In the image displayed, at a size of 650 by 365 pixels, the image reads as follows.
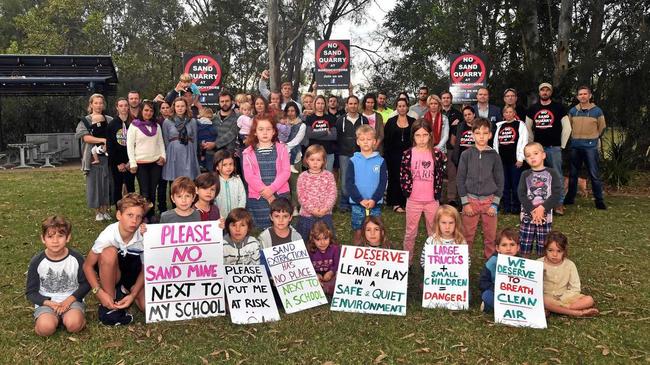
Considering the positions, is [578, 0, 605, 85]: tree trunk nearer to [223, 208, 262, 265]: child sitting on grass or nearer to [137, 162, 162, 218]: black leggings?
[137, 162, 162, 218]: black leggings

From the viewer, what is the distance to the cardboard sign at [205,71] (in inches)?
542

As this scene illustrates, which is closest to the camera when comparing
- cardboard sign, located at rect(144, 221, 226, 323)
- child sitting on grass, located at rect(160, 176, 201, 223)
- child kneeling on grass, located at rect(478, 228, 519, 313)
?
cardboard sign, located at rect(144, 221, 226, 323)

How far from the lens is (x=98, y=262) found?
464 centimetres

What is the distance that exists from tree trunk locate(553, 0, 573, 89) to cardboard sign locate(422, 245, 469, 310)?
35.1 feet

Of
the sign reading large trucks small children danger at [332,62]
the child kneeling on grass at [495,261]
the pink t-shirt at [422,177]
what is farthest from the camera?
the sign reading large trucks small children danger at [332,62]

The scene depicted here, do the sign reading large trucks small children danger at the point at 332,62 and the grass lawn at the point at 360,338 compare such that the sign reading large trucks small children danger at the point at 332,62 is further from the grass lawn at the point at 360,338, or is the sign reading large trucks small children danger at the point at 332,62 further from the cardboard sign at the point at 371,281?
the cardboard sign at the point at 371,281

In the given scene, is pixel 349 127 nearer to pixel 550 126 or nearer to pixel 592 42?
pixel 550 126

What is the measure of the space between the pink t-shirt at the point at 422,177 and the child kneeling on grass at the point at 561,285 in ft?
4.86

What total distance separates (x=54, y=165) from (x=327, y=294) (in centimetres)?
1683

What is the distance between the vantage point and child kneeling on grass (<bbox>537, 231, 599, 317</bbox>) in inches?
188

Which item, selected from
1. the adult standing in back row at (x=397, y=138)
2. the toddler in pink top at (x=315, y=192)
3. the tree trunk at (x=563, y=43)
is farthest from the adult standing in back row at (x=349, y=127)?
the tree trunk at (x=563, y=43)

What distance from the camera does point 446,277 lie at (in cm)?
508

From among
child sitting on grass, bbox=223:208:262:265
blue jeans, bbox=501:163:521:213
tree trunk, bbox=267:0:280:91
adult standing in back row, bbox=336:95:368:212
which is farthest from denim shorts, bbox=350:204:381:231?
tree trunk, bbox=267:0:280:91

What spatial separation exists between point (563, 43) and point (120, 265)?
1332 cm
